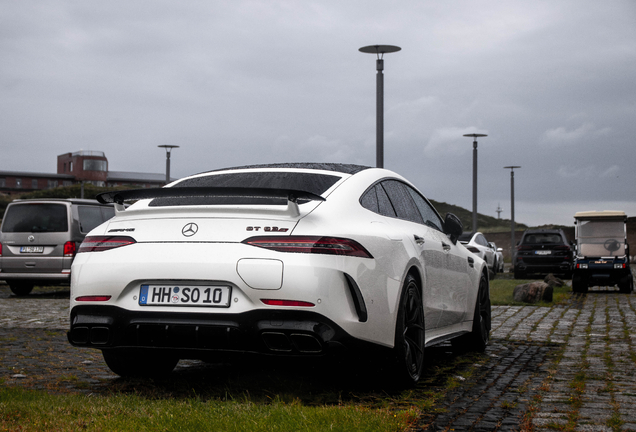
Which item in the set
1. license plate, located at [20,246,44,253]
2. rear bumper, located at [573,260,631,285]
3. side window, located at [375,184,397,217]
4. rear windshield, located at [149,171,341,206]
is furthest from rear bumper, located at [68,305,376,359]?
rear bumper, located at [573,260,631,285]

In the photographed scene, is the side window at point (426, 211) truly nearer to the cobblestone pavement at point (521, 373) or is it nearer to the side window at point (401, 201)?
the side window at point (401, 201)

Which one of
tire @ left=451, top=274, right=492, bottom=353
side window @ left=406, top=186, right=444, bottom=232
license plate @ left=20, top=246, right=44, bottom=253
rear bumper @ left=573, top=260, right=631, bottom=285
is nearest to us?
side window @ left=406, top=186, right=444, bottom=232

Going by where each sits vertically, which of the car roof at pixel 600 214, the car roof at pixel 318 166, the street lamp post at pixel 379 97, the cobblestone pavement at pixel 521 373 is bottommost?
the cobblestone pavement at pixel 521 373

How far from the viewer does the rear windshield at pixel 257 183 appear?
16.5ft

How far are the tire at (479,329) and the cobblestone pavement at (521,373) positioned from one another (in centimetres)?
17

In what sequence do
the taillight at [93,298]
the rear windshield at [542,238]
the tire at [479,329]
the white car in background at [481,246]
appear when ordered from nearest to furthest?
the taillight at [93,298]
the tire at [479,329]
the white car in background at [481,246]
the rear windshield at [542,238]

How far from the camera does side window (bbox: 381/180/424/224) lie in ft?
19.5

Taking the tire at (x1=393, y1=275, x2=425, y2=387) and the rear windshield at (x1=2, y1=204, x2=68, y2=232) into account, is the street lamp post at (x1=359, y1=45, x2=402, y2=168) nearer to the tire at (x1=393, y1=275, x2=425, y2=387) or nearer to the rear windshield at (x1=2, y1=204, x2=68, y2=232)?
the rear windshield at (x1=2, y1=204, x2=68, y2=232)

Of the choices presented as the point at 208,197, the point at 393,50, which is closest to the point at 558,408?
the point at 208,197

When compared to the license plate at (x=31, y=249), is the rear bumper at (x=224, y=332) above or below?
below

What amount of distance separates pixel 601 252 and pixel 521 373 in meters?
16.3

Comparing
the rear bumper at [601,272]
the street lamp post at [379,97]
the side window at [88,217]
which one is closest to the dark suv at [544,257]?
the rear bumper at [601,272]

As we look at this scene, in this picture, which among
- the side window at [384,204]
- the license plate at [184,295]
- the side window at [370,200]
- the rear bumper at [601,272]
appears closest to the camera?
the license plate at [184,295]

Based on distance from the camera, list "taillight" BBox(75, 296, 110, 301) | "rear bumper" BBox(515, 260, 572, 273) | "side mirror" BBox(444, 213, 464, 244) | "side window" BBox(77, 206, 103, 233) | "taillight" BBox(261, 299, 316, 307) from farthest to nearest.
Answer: "rear bumper" BBox(515, 260, 572, 273), "side window" BBox(77, 206, 103, 233), "side mirror" BBox(444, 213, 464, 244), "taillight" BBox(75, 296, 110, 301), "taillight" BBox(261, 299, 316, 307)
